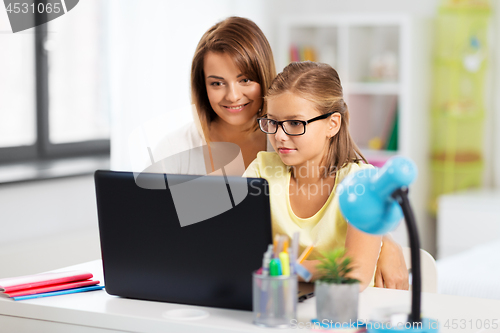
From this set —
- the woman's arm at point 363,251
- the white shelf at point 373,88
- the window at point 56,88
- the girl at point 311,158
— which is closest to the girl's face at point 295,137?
the girl at point 311,158

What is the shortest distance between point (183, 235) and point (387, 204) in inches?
15.3

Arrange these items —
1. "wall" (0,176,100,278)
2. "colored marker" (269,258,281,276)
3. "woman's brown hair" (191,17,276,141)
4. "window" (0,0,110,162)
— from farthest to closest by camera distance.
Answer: "window" (0,0,110,162), "wall" (0,176,100,278), "woman's brown hair" (191,17,276,141), "colored marker" (269,258,281,276)

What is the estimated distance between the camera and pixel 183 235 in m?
1.12

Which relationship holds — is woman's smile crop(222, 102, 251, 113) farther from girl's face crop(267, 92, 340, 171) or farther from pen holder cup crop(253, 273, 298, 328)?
pen holder cup crop(253, 273, 298, 328)

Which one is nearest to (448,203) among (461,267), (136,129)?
(461,267)

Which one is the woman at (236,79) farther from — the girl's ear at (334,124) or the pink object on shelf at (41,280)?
the pink object on shelf at (41,280)

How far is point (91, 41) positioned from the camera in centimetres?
284

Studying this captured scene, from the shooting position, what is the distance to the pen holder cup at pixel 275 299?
0.98 meters

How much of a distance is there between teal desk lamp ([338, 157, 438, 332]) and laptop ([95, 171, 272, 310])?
18 centimetres

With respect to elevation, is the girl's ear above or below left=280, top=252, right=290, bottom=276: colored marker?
above

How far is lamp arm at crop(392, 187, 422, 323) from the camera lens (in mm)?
889

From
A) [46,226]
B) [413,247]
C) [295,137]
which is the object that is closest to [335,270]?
[413,247]

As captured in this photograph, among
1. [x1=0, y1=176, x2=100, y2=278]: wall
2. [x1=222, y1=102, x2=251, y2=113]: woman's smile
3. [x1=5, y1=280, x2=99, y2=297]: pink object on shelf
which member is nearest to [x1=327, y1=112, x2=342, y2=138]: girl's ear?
[x1=222, y1=102, x2=251, y2=113]: woman's smile

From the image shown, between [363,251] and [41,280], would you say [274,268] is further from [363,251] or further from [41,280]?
[41,280]
